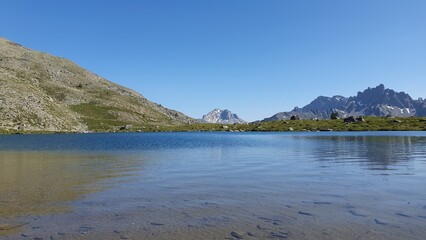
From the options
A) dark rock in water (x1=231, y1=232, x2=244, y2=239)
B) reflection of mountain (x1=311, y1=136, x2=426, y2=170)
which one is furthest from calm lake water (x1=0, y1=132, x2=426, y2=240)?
reflection of mountain (x1=311, y1=136, x2=426, y2=170)

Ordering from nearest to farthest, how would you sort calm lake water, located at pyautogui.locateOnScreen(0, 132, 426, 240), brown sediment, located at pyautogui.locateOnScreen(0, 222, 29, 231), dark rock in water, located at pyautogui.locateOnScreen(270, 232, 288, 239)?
1. dark rock in water, located at pyautogui.locateOnScreen(270, 232, 288, 239)
2. calm lake water, located at pyautogui.locateOnScreen(0, 132, 426, 240)
3. brown sediment, located at pyautogui.locateOnScreen(0, 222, 29, 231)

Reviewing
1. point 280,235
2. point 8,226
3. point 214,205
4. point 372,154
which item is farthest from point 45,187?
point 372,154

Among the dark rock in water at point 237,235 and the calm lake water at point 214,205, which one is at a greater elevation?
the calm lake water at point 214,205

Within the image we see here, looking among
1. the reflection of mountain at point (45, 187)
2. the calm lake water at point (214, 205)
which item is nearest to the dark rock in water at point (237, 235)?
the calm lake water at point (214, 205)

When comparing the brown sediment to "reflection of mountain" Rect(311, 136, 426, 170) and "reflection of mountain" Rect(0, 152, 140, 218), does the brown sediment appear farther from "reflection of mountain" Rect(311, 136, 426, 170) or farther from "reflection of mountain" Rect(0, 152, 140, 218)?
"reflection of mountain" Rect(311, 136, 426, 170)

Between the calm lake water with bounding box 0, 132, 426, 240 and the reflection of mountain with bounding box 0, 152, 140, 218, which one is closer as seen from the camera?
the calm lake water with bounding box 0, 132, 426, 240

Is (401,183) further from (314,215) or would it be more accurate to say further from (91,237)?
(91,237)

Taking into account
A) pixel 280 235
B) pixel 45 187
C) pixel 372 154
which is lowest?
pixel 280 235

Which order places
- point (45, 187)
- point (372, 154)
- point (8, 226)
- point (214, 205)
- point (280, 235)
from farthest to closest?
1. point (372, 154)
2. point (45, 187)
3. point (214, 205)
4. point (8, 226)
5. point (280, 235)

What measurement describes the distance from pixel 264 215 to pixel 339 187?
35.3ft

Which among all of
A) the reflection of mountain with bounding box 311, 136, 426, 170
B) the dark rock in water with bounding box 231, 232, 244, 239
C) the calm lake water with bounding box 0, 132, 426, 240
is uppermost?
the reflection of mountain with bounding box 311, 136, 426, 170

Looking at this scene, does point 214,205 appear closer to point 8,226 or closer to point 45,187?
point 8,226

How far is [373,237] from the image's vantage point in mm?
13586

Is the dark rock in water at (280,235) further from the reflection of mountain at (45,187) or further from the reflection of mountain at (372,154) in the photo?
the reflection of mountain at (372,154)
